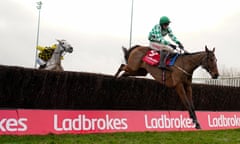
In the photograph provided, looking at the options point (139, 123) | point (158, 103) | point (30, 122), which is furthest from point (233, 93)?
point (30, 122)

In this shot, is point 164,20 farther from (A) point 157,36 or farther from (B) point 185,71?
(B) point 185,71

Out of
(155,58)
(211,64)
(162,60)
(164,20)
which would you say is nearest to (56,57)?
(155,58)

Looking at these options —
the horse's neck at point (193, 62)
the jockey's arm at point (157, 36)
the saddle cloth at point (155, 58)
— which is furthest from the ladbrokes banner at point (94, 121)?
the jockey's arm at point (157, 36)

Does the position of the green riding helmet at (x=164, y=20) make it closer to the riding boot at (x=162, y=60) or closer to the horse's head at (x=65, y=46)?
the riding boot at (x=162, y=60)

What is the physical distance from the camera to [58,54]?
532 inches

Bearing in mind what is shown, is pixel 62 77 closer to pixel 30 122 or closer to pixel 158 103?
pixel 30 122

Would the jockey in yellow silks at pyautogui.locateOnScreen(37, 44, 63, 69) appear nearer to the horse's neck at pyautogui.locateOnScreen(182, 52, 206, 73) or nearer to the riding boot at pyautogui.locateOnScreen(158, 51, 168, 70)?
the riding boot at pyautogui.locateOnScreen(158, 51, 168, 70)

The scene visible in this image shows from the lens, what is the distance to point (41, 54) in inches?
559

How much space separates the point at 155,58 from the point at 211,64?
148 cm

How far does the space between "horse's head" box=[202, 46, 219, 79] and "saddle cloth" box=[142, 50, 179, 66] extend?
81cm

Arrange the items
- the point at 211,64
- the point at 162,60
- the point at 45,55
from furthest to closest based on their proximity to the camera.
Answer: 1. the point at 45,55
2. the point at 162,60
3. the point at 211,64

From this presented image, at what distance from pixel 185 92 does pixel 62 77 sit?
10.8 feet

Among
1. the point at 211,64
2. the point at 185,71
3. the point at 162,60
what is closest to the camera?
the point at 211,64

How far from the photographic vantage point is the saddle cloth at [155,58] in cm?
937
